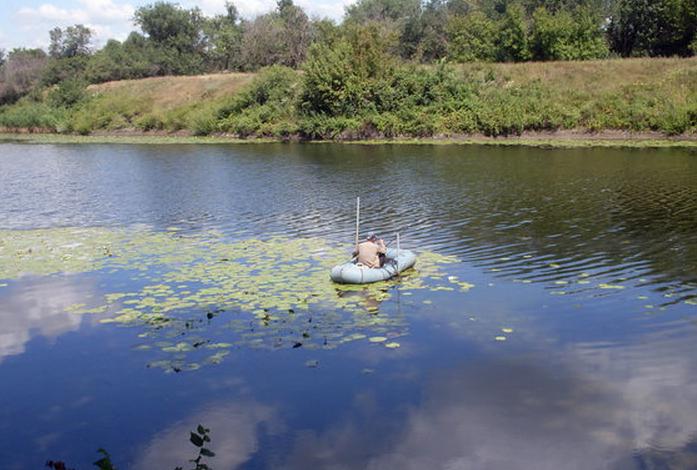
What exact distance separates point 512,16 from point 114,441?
66.1m

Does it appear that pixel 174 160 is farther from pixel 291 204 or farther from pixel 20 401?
pixel 20 401

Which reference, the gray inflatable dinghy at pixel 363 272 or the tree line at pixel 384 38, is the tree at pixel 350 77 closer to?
the tree line at pixel 384 38

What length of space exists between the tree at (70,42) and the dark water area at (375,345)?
90215mm

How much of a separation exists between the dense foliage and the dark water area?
2779 cm

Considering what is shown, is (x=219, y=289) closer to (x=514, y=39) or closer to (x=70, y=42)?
(x=514, y=39)

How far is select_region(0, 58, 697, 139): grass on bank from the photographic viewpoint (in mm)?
49344

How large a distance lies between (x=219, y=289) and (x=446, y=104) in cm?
4345

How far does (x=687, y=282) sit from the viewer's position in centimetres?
1553

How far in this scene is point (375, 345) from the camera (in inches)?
477

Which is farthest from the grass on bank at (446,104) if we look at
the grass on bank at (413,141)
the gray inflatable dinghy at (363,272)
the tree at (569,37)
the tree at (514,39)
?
the gray inflatable dinghy at (363,272)

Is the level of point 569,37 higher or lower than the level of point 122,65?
lower

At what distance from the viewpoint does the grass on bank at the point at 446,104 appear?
4934cm

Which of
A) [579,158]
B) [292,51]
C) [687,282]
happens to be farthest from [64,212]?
[292,51]

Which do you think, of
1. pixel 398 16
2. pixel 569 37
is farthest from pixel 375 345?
pixel 398 16
